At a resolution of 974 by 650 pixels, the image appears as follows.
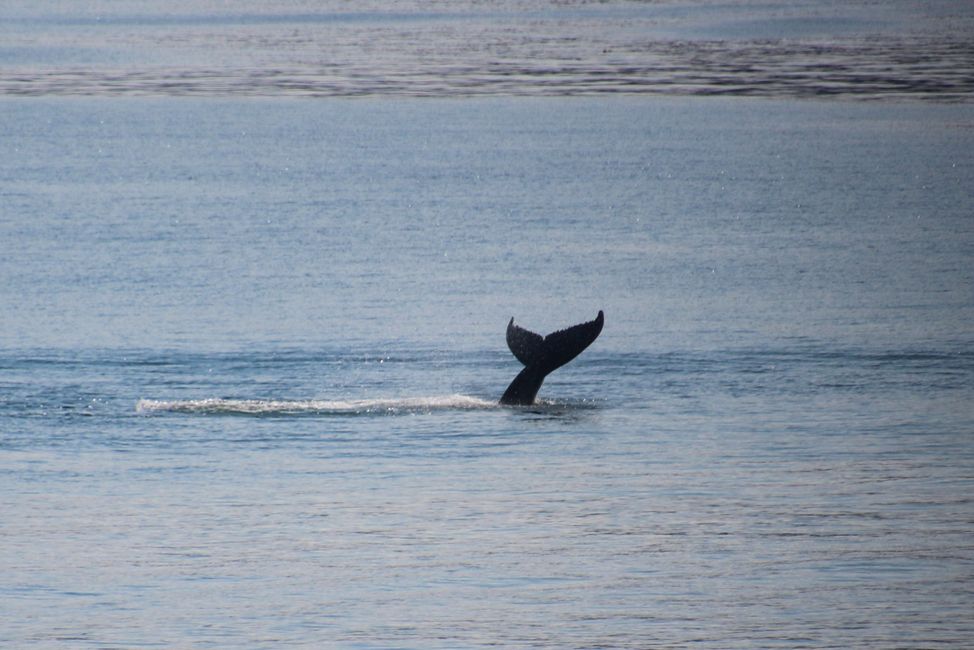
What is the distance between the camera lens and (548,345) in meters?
23.3

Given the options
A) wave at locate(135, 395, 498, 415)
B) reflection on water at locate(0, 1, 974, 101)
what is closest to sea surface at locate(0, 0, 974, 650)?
wave at locate(135, 395, 498, 415)

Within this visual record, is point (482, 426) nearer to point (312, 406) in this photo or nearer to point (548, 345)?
point (548, 345)

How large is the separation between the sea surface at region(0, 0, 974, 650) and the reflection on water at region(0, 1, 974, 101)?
76.2 metres

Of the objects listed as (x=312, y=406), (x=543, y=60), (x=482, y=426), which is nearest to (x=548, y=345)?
(x=482, y=426)

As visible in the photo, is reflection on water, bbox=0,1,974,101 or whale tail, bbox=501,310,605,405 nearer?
whale tail, bbox=501,310,605,405

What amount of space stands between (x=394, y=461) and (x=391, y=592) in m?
4.56

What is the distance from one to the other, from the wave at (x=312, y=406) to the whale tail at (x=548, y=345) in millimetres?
1232

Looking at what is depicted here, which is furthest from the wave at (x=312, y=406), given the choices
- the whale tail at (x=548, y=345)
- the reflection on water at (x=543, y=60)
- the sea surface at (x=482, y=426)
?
the reflection on water at (x=543, y=60)

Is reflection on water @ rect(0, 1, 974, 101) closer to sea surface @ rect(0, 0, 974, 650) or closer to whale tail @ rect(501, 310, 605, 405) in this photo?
sea surface @ rect(0, 0, 974, 650)

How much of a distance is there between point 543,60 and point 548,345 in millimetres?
139705

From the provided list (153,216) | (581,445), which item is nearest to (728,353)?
(581,445)

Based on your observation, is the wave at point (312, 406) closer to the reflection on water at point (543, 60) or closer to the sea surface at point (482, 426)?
the sea surface at point (482, 426)

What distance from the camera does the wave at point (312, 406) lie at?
2434 centimetres

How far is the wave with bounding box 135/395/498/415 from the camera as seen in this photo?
2434 centimetres
